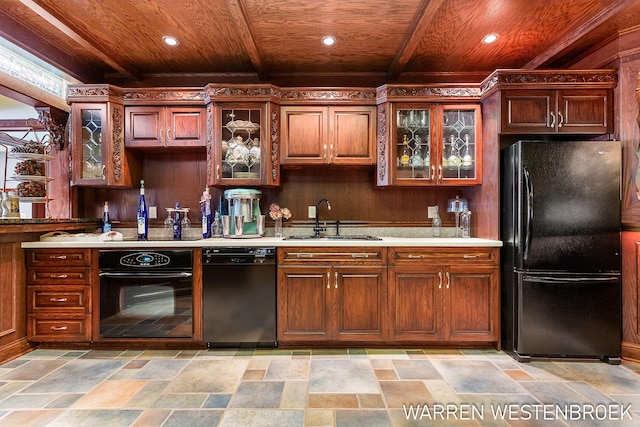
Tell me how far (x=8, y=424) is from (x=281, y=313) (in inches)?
66.8

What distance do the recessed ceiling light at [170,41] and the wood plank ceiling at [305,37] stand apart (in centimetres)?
5

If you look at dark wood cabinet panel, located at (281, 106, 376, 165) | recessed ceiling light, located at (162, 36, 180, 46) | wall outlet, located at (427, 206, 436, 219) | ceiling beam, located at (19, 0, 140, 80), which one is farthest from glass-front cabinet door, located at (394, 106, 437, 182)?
ceiling beam, located at (19, 0, 140, 80)

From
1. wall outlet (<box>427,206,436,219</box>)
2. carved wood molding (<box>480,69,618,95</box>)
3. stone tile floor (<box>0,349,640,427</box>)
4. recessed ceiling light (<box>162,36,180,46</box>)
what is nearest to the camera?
stone tile floor (<box>0,349,640,427</box>)

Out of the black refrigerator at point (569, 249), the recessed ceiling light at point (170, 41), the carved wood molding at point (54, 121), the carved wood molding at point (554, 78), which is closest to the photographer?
the black refrigerator at point (569, 249)

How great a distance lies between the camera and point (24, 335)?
271 cm

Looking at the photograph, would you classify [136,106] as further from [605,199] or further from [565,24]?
[605,199]

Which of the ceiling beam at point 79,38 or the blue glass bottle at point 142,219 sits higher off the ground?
the ceiling beam at point 79,38

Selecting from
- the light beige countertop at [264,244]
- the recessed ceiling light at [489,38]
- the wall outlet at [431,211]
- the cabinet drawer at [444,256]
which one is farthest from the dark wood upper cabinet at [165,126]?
the recessed ceiling light at [489,38]

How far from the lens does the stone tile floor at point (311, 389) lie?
6.00 feet

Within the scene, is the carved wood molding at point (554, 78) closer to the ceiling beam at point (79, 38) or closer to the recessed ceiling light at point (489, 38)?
the recessed ceiling light at point (489, 38)

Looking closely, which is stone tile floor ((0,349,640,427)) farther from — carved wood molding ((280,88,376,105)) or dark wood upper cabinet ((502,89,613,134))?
carved wood molding ((280,88,376,105))

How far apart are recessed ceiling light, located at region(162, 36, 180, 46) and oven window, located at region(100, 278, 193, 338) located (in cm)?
205

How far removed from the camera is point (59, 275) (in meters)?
2.73

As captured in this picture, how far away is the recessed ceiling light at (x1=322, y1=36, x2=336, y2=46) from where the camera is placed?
9.16 feet
